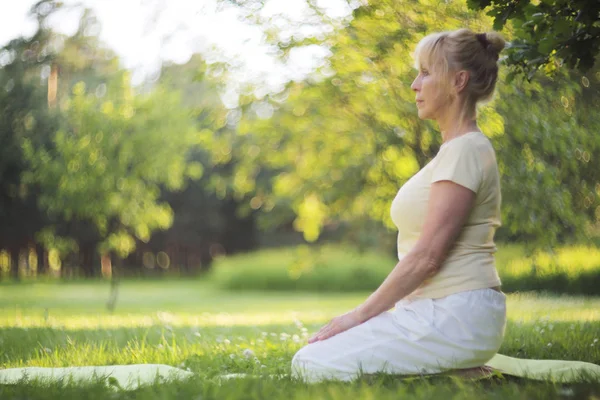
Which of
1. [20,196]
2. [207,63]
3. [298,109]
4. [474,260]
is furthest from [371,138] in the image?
[20,196]

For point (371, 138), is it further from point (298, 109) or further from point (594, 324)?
point (594, 324)

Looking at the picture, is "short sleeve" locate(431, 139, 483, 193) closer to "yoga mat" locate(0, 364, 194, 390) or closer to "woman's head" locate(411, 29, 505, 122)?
"woman's head" locate(411, 29, 505, 122)

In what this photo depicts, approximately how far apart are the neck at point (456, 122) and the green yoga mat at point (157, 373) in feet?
3.70

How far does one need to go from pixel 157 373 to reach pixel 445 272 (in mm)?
1389

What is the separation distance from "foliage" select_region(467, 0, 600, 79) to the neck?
0.63 meters

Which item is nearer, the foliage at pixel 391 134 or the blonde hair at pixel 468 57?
the blonde hair at pixel 468 57

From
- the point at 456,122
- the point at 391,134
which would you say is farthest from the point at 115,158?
the point at 456,122

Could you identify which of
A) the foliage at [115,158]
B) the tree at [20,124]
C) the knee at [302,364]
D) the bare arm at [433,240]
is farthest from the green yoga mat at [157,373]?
the tree at [20,124]

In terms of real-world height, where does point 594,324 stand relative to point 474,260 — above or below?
below

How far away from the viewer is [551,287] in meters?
15.4

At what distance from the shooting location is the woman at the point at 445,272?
2848 mm

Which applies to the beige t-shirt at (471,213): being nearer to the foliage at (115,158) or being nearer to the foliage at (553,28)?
the foliage at (553,28)

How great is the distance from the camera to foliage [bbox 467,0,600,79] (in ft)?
11.0

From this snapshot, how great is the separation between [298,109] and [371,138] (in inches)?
42.2
